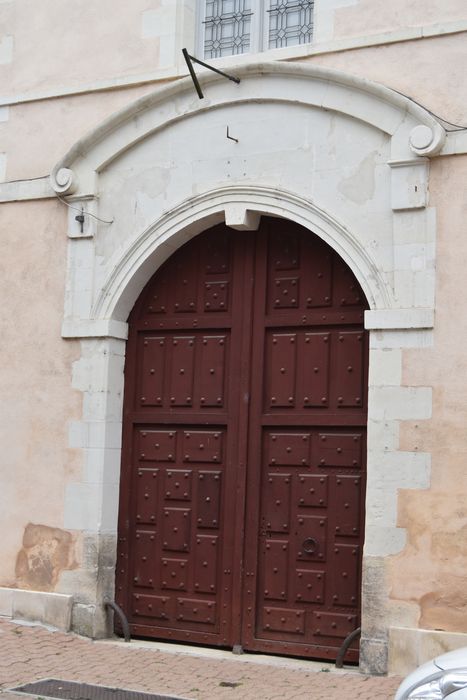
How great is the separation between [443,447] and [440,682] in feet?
8.75

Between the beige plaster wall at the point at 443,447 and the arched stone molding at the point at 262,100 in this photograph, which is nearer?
the beige plaster wall at the point at 443,447

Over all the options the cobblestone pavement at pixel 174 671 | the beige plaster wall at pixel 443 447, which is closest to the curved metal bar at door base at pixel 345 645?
the cobblestone pavement at pixel 174 671

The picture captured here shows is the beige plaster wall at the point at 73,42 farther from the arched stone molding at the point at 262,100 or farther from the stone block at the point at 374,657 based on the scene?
the stone block at the point at 374,657

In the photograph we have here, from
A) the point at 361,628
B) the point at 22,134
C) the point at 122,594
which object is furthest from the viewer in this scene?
the point at 22,134

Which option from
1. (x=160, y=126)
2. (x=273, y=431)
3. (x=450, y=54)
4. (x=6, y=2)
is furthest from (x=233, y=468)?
(x=6, y=2)

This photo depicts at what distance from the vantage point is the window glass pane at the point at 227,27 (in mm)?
8445

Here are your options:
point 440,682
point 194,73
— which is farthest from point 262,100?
point 440,682

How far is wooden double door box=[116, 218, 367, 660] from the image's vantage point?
7.64 m

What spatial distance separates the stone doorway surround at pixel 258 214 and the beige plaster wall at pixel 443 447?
3.3 inches

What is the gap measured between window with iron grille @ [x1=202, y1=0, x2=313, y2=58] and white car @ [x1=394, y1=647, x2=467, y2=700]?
5083 mm

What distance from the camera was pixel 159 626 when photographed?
8.14m

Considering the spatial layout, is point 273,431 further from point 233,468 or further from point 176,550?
point 176,550

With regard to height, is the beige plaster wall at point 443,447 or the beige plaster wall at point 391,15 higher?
the beige plaster wall at point 391,15

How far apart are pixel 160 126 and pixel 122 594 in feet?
11.9
